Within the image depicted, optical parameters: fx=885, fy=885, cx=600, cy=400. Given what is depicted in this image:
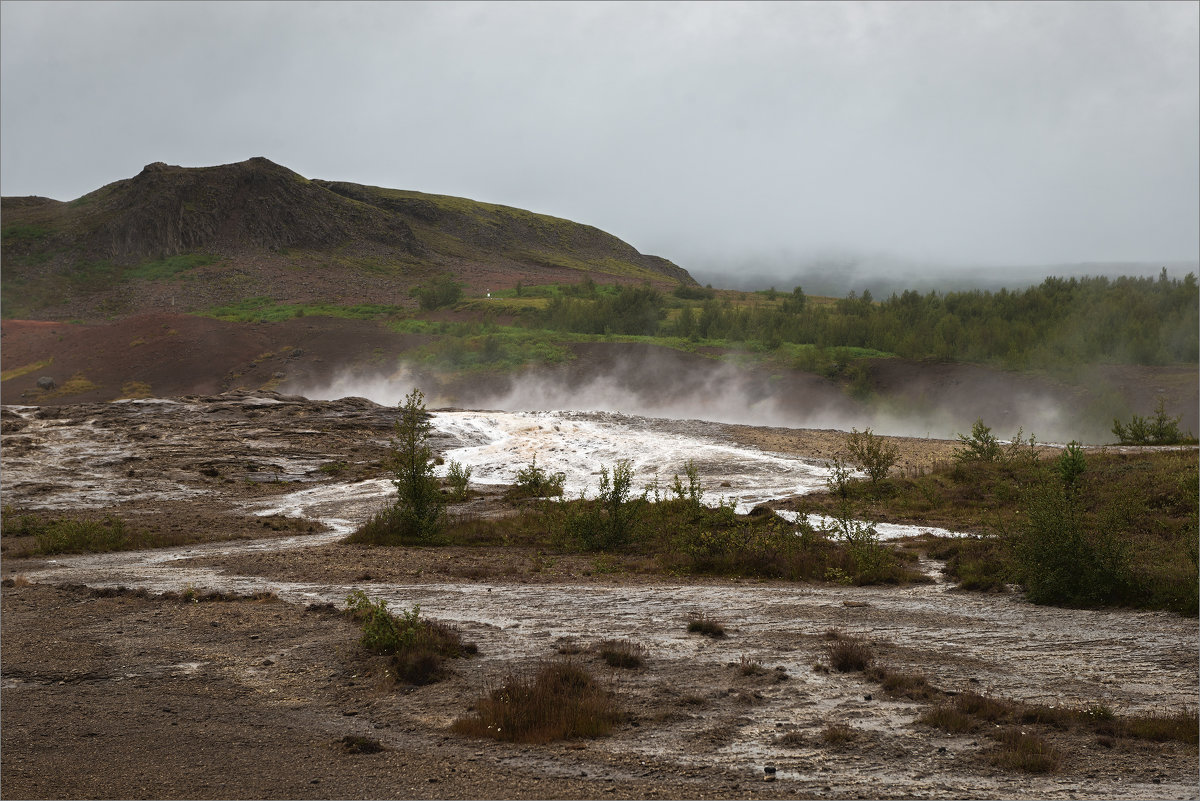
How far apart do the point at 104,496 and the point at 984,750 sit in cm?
2787

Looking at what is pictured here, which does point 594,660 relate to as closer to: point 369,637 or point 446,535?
point 369,637

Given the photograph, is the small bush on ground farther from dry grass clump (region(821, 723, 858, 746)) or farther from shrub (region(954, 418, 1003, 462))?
shrub (region(954, 418, 1003, 462))

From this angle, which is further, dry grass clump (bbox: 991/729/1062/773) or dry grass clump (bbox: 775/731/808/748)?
dry grass clump (bbox: 775/731/808/748)

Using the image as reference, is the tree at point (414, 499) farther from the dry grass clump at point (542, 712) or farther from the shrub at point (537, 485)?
the dry grass clump at point (542, 712)

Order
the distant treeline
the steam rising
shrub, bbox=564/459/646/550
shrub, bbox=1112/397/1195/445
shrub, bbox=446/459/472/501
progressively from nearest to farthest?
shrub, bbox=564/459/646/550 < shrub, bbox=446/459/472/501 < shrub, bbox=1112/397/1195/445 < the steam rising < the distant treeline

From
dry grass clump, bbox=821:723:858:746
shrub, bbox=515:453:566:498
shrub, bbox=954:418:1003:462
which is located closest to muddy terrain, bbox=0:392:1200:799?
dry grass clump, bbox=821:723:858:746

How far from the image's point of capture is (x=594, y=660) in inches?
422

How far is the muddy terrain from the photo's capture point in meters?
7.38

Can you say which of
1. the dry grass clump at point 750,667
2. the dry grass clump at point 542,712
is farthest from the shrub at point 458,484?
the dry grass clump at point 542,712

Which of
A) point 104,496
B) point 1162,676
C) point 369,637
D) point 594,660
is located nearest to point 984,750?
point 1162,676

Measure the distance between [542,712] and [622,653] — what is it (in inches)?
88.1

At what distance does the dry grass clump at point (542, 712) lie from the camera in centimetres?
832

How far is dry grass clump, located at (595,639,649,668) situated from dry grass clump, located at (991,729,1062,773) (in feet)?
13.6

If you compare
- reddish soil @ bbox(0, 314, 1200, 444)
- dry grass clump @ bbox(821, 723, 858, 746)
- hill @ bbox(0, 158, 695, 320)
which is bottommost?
dry grass clump @ bbox(821, 723, 858, 746)
